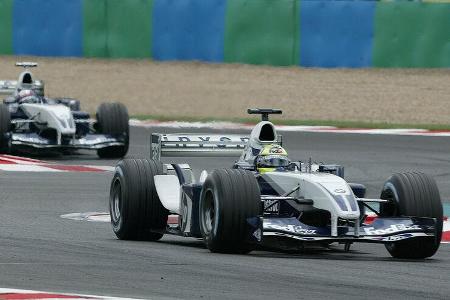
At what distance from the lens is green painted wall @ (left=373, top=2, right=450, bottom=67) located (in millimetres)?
33719

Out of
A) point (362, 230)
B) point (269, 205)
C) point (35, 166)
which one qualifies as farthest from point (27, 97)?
point (362, 230)

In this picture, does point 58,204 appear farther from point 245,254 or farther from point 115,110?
point 115,110

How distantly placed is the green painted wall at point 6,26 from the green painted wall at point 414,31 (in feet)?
28.6

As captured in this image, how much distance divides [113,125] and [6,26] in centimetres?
1327

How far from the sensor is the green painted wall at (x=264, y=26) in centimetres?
3478

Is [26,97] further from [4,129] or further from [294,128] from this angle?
[294,128]

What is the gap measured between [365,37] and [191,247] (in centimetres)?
2155

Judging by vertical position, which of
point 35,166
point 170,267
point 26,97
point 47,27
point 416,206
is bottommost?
point 35,166

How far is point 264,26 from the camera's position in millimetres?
34938

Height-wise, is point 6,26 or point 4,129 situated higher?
point 6,26

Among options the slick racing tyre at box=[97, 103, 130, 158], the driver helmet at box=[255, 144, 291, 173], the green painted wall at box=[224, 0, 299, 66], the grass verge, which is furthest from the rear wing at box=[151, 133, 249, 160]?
the green painted wall at box=[224, 0, 299, 66]

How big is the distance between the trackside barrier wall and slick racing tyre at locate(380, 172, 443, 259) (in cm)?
2173

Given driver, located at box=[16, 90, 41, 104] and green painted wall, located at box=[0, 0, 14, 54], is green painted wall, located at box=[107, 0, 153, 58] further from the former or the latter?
driver, located at box=[16, 90, 41, 104]

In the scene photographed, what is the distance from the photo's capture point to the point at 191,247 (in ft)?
42.6
